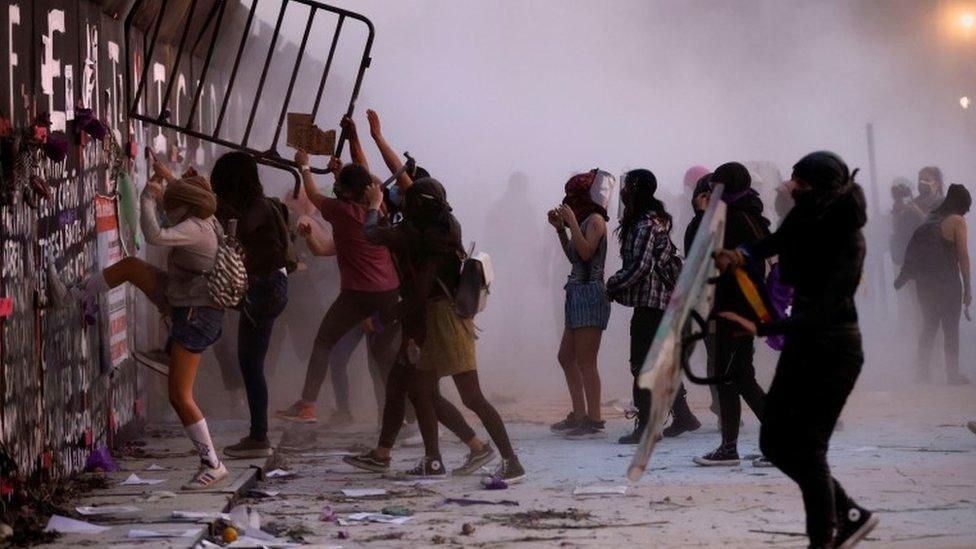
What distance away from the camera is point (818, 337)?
6.67 metres

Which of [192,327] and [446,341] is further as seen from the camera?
[446,341]

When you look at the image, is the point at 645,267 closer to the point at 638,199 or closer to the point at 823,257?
the point at 638,199

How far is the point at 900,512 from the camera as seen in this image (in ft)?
26.8

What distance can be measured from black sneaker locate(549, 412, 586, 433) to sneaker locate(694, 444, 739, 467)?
1.88 m

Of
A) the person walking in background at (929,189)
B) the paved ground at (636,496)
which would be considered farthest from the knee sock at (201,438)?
the person walking in background at (929,189)

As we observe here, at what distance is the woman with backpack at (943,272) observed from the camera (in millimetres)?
15164

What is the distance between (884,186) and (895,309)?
A: 7.19 metres

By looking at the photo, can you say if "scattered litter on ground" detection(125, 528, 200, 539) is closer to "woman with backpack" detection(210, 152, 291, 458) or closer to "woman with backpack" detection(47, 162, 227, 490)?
"woman with backpack" detection(47, 162, 227, 490)

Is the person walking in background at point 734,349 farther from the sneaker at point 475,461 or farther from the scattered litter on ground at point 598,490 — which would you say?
the sneaker at point 475,461

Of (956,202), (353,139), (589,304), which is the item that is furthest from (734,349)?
(956,202)

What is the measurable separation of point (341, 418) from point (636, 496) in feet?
12.7

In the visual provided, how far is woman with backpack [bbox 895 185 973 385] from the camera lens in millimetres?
15164

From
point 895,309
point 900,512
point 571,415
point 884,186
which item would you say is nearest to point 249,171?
point 571,415

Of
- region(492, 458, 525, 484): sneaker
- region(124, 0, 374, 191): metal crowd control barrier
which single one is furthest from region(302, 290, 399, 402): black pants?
region(492, 458, 525, 484): sneaker
